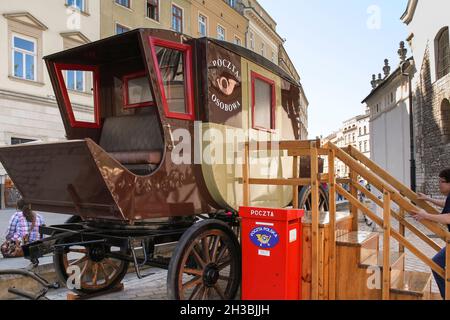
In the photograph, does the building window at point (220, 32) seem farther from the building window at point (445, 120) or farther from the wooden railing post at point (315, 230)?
the wooden railing post at point (315, 230)

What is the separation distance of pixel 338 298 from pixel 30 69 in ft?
54.5

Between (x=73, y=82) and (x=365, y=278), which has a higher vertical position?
(x=73, y=82)

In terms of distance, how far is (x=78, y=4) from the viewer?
19.3 meters

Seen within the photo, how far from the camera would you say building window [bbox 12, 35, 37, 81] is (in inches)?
657

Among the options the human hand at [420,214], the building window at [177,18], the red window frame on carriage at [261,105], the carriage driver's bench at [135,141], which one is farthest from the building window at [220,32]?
the human hand at [420,214]

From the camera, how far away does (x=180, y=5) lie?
1027 inches

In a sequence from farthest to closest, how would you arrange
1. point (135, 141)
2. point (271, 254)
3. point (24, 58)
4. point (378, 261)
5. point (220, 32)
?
point (220, 32)
point (24, 58)
point (135, 141)
point (378, 261)
point (271, 254)

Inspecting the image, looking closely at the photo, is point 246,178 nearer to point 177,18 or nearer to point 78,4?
point 78,4

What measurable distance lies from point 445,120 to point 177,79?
17.5 meters

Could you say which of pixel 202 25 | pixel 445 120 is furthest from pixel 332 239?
pixel 202 25

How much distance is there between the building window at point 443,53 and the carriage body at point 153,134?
15.5 m

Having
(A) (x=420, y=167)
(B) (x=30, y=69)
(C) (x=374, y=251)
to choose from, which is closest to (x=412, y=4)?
(A) (x=420, y=167)

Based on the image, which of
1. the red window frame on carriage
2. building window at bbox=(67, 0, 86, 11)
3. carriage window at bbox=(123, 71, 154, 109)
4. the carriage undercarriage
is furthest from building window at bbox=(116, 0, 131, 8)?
the carriage undercarriage

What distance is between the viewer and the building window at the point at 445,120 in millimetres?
18562
